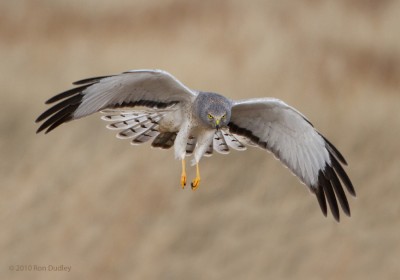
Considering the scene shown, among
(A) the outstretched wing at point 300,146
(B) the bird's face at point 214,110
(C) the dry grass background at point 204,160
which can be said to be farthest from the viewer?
(C) the dry grass background at point 204,160

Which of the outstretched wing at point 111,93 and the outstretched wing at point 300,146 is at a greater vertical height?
the outstretched wing at point 111,93

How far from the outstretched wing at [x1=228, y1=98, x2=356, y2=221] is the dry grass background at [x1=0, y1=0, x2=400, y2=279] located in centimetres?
419

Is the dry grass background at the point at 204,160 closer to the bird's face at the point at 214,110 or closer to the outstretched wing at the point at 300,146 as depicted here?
the outstretched wing at the point at 300,146

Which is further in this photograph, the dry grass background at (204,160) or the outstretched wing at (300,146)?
the dry grass background at (204,160)

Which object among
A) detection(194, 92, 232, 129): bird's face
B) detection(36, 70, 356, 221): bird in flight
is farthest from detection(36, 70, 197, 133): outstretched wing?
detection(194, 92, 232, 129): bird's face

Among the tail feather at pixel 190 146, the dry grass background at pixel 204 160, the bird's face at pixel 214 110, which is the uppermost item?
the bird's face at pixel 214 110

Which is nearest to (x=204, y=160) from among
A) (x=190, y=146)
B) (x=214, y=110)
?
(x=190, y=146)

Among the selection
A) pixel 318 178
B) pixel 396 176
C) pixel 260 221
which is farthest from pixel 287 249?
pixel 318 178

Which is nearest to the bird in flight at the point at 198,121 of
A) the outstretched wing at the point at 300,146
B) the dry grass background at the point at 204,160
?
the outstretched wing at the point at 300,146

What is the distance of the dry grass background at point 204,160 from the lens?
16.8 metres

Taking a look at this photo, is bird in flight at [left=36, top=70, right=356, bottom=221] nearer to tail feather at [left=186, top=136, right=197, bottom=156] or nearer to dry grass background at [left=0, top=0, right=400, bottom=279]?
tail feather at [left=186, top=136, right=197, bottom=156]

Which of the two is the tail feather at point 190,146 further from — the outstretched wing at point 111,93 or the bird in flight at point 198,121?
the outstretched wing at point 111,93

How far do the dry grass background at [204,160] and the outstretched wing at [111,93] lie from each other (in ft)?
15.2

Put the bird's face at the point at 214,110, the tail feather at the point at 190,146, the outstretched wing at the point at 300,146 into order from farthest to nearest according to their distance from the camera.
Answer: the tail feather at the point at 190,146
the outstretched wing at the point at 300,146
the bird's face at the point at 214,110
